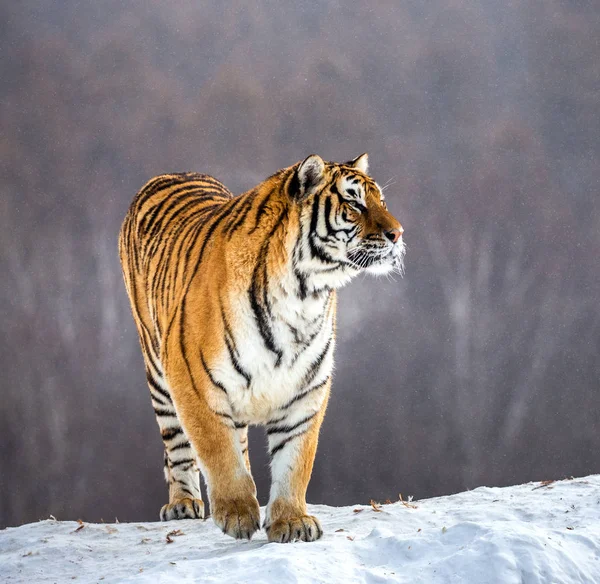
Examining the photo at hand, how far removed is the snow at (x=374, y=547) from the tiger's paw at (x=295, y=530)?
0.06m

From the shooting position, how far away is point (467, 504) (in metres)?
4.18

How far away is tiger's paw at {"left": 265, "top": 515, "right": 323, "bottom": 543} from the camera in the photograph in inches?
135

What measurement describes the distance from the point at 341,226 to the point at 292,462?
1004 mm

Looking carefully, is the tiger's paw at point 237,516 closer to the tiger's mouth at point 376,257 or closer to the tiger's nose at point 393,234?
the tiger's mouth at point 376,257

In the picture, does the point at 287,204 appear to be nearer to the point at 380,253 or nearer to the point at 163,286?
the point at 380,253

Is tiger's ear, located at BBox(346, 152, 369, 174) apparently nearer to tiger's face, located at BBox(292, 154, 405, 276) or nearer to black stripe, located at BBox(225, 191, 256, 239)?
tiger's face, located at BBox(292, 154, 405, 276)

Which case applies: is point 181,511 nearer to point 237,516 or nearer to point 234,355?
point 237,516

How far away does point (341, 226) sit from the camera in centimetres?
358

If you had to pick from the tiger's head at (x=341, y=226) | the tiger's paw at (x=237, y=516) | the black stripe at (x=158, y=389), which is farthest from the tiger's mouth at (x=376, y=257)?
the black stripe at (x=158, y=389)

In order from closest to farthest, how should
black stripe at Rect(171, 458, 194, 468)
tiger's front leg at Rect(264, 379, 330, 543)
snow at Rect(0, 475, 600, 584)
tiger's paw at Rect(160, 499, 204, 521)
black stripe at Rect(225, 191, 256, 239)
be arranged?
snow at Rect(0, 475, 600, 584)
tiger's front leg at Rect(264, 379, 330, 543)
black stripe at Rect(225, 191, 256, 239)
tiger's paw at Rect(160, 499, 204, 521)
black stripe at Rect(171, 458, 194, 468)

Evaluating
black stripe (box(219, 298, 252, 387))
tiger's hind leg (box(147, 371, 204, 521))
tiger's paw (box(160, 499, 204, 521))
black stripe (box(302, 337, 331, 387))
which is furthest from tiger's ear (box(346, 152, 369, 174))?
tiger's paw (box(160, 499, 204, 521))

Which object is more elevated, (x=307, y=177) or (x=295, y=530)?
(x=307, y=177)

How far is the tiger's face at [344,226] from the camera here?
3.55 m

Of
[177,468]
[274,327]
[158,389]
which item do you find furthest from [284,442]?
[158,389]
